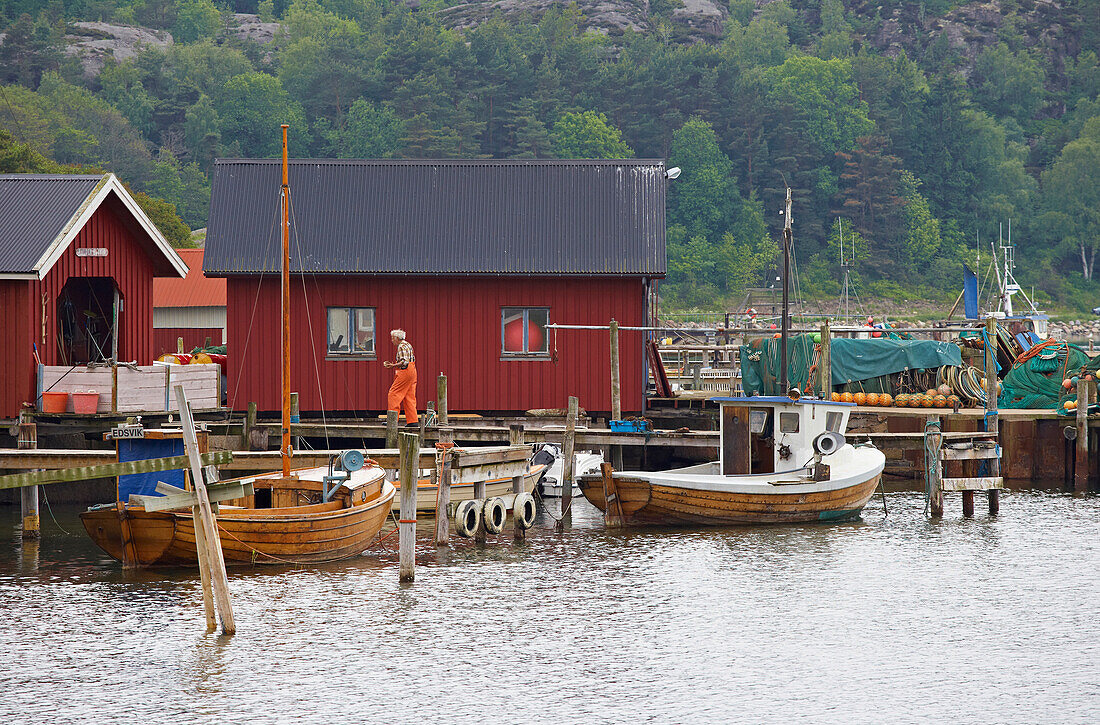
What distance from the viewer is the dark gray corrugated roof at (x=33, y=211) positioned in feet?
87.5

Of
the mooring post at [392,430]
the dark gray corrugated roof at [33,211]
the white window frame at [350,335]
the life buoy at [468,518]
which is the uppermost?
the dark gray corrugated roof at [33,211]

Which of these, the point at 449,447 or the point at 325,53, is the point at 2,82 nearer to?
the point at 325,53

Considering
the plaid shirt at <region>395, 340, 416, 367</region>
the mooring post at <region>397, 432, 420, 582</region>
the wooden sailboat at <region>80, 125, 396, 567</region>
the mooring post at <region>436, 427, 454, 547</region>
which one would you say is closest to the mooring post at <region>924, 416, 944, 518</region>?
the mooring post at <region>436, 427, 454, 547</region>

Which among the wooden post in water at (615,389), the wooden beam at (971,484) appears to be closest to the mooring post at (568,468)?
the wooden post in water at (615,389)

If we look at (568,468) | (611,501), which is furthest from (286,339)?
(611,501)

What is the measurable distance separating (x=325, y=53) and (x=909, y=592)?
12243 cm

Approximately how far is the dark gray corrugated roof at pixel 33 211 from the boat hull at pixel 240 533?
841 cm

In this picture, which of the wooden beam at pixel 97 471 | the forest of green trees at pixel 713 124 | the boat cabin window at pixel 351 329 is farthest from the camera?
the forest of green trees at pixel 713 124

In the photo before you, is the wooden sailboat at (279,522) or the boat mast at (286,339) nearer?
the wooden sailboat at (279,522)

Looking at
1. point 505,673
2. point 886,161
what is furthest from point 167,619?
point 886,161

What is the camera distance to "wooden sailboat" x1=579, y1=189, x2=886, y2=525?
949 inches

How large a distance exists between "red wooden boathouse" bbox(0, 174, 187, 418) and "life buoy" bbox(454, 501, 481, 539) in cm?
960

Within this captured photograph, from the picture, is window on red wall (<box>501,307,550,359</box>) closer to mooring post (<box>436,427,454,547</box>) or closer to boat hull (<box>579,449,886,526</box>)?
boat hull (<box>579,449,886,526</box>)

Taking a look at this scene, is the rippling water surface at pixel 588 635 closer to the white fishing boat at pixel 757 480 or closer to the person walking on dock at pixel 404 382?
the white fishing boat at pixel 757 480
